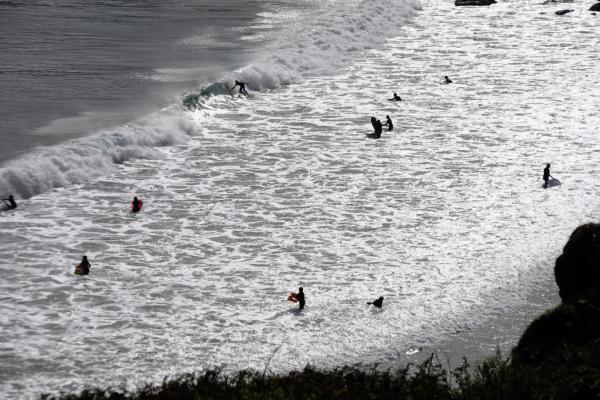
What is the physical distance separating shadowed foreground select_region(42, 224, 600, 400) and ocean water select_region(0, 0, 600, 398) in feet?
9.77

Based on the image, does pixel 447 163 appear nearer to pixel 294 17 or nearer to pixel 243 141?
pixel 243 141

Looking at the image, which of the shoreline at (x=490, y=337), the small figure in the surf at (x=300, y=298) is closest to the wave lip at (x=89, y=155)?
the small figure in the surf at (x=300, y=298)

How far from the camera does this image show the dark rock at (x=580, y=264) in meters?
12.9

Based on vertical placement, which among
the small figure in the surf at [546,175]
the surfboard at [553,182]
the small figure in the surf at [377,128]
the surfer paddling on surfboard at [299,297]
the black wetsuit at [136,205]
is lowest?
the small figure in the surf at [377,128]

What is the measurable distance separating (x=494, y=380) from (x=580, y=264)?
408 cm

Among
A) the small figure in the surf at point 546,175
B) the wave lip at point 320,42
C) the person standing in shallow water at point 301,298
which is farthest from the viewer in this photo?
the wave lip at point 320,42

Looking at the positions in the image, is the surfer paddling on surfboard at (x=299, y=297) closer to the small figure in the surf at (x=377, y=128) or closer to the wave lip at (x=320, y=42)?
the small figure in the surf at (x=377, y=128)

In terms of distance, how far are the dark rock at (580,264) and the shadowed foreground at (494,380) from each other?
59 millimetres

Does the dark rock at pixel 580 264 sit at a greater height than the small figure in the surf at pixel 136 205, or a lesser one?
greater

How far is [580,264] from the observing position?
13.2 metres

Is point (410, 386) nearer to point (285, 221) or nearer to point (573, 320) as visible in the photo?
point (573, 320)

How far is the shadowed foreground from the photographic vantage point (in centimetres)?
947

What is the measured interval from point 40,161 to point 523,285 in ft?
45.6

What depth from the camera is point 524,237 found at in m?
19.5
